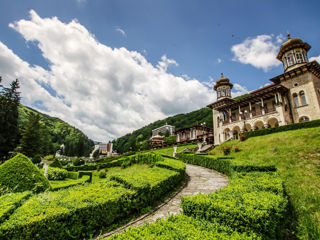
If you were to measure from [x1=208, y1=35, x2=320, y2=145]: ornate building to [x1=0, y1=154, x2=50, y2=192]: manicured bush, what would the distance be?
Answer: 29.5 metres

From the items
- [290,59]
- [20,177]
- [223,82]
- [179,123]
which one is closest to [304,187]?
[20,177]

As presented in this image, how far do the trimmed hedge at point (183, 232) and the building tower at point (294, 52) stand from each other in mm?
33359

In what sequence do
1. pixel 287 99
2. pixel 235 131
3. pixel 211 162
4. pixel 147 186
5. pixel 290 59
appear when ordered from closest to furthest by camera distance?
pixel 147 186
pixel 211 162
pixel 287 99
pixel 290 59
pixel 235 131

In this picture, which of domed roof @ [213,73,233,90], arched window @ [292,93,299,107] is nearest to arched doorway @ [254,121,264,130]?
arched window @ [292,93,299,107]

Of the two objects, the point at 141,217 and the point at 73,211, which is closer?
the point at 73,211

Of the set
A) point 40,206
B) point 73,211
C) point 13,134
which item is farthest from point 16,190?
point 13,134

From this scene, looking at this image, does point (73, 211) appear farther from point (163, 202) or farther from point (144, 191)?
point (163, 202)

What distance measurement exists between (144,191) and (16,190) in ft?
18.2

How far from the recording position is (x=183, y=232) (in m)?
2.73

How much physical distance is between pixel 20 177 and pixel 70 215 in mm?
4861

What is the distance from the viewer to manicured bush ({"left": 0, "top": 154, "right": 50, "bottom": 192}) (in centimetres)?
652

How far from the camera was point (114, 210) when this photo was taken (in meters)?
4.73

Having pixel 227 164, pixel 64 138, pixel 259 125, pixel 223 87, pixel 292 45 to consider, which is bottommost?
pixel 227 164

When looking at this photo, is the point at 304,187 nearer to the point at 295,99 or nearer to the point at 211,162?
the point at 211,162
